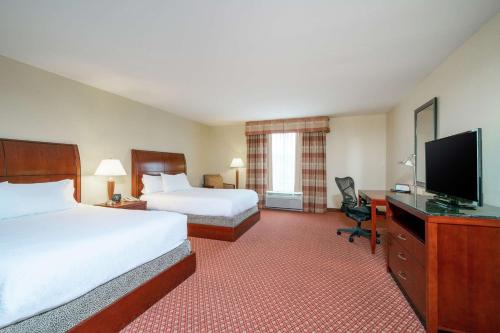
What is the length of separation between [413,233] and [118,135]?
14.4 feet

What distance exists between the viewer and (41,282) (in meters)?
1.22

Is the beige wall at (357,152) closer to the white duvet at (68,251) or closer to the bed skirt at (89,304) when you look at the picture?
the white duvet at (68,251)

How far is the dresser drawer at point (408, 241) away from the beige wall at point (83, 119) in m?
4.18

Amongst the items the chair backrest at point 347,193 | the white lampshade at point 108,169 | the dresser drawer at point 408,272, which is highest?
the white lampshade at point 108,169

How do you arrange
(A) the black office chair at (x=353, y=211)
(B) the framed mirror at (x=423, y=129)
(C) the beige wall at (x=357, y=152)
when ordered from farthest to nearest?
(C) the beige wall at (x=357, y=152), (A) the black office chair at (x=353, y=211), (B) the framed mirror at (x=423, y=129)

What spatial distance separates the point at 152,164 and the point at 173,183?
1.94ft

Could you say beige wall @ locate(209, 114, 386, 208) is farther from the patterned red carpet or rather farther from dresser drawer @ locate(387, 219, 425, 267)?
dresser drawer @ locate(387, 219, 425, 267)

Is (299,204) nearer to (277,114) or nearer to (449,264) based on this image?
(277,114)

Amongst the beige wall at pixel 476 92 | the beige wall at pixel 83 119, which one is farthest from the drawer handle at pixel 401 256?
the beige wall at pixel 83 119

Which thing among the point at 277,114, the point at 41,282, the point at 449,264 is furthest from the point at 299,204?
the point at 41,282

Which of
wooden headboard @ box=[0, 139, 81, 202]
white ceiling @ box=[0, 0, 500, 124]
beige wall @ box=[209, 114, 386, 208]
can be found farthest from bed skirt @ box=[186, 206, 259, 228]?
beige wall @ box=[209, 114, 386, 208]

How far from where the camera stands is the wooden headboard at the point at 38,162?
251cm

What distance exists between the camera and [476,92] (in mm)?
2041

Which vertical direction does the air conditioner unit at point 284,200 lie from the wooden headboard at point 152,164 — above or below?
below
